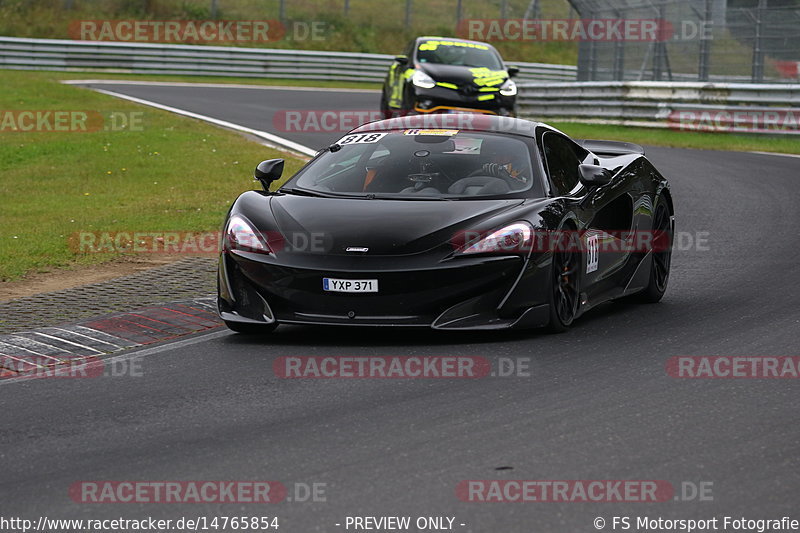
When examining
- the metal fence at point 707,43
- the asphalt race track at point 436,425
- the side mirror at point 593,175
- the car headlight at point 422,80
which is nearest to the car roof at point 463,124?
the side mirror at point 593,175

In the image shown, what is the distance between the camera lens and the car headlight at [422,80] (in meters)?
23.7

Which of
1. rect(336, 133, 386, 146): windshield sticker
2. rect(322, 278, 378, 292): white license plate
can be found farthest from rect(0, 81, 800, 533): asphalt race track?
rect(336, 133, 386, 146): windshield sticker

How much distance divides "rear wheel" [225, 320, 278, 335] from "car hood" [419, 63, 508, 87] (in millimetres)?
15658

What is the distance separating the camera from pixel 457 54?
24922 millimetres

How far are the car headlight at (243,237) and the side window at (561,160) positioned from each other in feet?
6.41

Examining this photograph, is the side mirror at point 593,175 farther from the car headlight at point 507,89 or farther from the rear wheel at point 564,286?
the car headlight at point 507,89

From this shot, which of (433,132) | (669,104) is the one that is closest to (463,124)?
(433,132)

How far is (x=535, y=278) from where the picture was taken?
318 inches

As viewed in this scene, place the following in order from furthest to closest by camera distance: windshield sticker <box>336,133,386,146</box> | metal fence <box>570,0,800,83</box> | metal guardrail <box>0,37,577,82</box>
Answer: metal guardrail <box>0,37,577,82</box> < metal fence <box>570,0,800,83</box> < windshield sticker <box>336,133,386,146</box>

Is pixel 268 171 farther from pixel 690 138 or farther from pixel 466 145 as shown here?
pixel 690 138

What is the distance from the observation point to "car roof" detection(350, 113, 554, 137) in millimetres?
9492

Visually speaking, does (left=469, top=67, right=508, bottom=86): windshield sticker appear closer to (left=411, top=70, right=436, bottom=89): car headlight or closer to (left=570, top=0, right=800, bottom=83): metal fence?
(left=411, top=70, right=436, bottom=89): car headlight

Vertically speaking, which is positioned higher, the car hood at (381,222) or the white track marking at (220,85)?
the car hood at (381,222)

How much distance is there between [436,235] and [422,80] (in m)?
16.0
